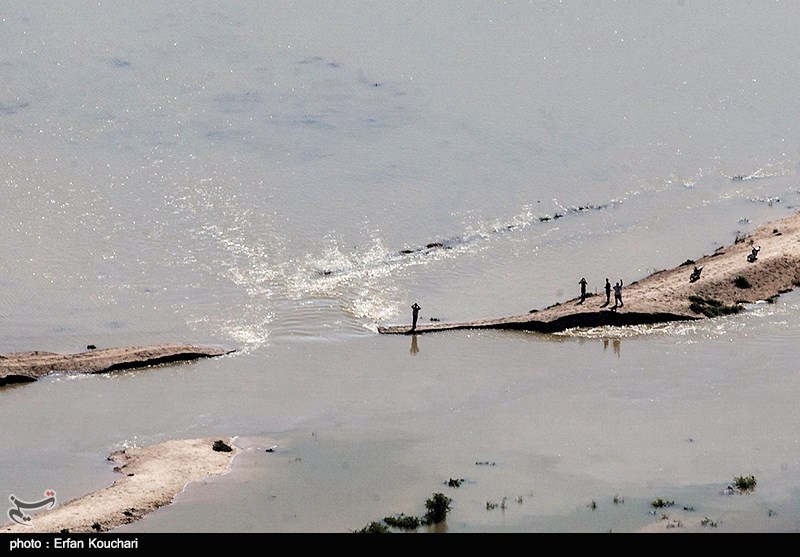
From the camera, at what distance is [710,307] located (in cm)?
3700

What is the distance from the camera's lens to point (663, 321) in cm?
3634

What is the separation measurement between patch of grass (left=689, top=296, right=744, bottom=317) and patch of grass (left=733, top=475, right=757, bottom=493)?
32.3ft

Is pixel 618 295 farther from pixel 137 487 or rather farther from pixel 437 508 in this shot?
pixel 137 487

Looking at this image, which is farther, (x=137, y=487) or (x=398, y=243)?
(x=398, y=243)

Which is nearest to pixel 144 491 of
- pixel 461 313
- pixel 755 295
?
pixel 461 313

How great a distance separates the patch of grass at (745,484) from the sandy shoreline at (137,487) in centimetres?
927

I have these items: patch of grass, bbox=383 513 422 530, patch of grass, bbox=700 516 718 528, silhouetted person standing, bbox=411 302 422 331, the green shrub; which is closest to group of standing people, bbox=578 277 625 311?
silhouetted person standing, bbox=411 302 422 331

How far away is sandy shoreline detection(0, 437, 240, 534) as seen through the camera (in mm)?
25203

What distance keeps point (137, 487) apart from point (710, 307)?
16.2m

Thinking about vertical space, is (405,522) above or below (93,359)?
below

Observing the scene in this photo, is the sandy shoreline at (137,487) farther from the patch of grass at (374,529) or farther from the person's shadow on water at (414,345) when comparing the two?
the person's shadow on water at (414,345)

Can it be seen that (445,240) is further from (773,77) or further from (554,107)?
(773,77)

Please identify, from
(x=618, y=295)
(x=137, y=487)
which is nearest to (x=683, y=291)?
(x=618, y=295)

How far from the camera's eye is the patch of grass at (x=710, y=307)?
3684 centimetres
